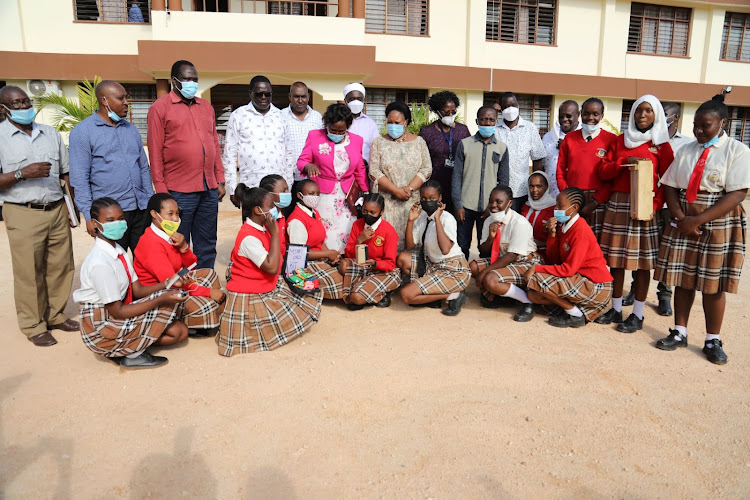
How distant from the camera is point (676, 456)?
2.58 metres

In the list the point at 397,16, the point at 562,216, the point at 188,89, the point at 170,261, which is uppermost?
the point at 397,16

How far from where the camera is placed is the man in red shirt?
4.30 metres

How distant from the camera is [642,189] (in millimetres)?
3934

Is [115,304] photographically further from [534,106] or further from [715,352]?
[534,106]

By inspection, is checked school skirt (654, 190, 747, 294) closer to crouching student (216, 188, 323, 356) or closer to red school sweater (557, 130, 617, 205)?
red school sweater (557, 130, 617, 205)

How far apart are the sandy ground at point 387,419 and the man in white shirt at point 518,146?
1.75 m

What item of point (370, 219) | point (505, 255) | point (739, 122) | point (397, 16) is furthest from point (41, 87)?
point (739, 122)

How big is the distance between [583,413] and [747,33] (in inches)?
770

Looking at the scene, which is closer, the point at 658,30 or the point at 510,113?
the point at 510,113

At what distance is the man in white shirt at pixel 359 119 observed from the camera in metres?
5.22

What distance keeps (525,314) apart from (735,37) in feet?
58.7

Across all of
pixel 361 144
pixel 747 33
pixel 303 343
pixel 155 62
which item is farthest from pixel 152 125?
pixel 747 33

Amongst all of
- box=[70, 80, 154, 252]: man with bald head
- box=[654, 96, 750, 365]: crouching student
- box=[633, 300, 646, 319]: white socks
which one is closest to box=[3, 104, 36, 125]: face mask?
box=[70, 80, 154, 252]: man with bald head

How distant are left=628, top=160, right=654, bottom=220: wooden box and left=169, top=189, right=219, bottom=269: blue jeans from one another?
11.7 feet
